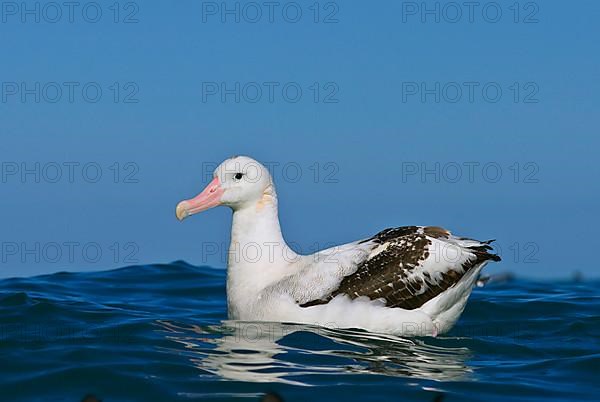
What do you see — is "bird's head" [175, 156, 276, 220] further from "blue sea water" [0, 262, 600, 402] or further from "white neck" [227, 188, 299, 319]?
"blue sea water" [0, 262, 600, 402]

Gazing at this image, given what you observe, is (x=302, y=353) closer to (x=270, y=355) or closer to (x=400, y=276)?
(x=270, y=355)

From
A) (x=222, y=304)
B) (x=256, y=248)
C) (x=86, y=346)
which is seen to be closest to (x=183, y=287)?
(x=222, y=304)

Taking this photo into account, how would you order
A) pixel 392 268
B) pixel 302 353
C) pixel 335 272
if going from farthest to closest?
1. pixel 392 268
2. pixel 335 272
3. pixel 302 353

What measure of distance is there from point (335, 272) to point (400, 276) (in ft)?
2.50

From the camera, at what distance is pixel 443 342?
1172 cm

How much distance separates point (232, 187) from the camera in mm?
11922

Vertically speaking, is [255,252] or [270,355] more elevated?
[255,252]

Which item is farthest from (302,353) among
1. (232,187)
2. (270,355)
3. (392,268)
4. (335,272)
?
(232,187)

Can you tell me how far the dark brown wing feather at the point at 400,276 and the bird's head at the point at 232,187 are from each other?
146cm

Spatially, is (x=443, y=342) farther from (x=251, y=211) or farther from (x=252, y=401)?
(x=252, y=401)

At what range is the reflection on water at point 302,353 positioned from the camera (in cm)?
991

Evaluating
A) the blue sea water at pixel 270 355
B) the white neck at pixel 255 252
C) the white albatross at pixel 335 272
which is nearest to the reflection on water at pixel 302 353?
the blue sea water at pixel 270 355

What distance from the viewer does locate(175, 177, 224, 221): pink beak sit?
11.9 meters

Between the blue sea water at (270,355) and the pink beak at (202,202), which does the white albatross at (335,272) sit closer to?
the pink beak at (202,202)
